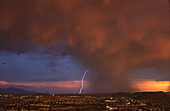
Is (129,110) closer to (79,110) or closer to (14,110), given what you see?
(79,110)

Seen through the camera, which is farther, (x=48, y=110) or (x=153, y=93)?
(x=153, y=93)

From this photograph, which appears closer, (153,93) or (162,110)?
(162,110)

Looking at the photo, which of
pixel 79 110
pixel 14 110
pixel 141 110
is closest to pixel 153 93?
pixel 141 110

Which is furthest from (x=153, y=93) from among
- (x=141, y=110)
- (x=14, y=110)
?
(x=14, y=110)

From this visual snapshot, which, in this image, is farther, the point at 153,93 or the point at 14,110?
the point at 153,93

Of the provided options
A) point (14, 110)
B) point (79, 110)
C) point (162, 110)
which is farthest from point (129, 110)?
point (14, 110)

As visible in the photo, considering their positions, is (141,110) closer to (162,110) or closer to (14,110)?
(162,110)

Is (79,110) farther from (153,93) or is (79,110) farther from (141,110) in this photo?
(153,93)
